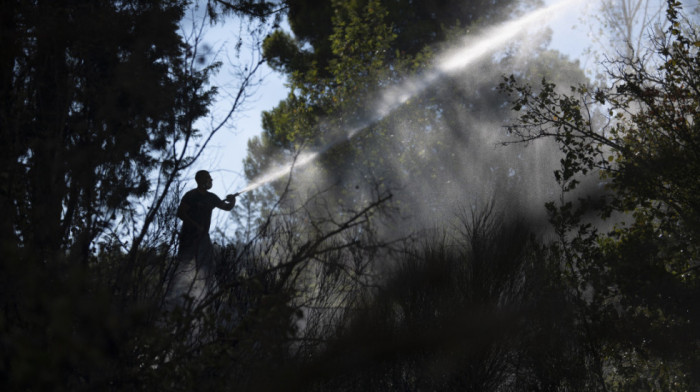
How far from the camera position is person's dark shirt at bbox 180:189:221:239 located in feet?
15.3

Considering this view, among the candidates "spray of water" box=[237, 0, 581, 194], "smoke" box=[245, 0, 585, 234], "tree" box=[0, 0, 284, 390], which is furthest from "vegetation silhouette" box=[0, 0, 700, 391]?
"spray of water" box=[237, 0, 581, 194]

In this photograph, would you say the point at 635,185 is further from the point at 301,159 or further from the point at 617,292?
the point at 301,159

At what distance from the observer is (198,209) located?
4.89m

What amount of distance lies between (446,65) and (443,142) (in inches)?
76.3

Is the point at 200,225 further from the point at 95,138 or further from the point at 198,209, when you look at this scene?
the point at 95,138


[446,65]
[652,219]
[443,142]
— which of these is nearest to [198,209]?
[652,219]

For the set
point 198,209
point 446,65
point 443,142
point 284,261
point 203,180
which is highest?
Answer: point 446,65

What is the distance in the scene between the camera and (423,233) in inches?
Answer: 250

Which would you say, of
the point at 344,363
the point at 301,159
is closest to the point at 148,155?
the point at 344,363

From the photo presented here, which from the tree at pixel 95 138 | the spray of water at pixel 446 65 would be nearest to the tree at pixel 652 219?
the tree at pixel 95 138

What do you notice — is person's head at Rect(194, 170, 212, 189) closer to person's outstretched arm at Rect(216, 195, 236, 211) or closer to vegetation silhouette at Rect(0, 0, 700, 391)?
vegetation silhouette at Rect(0, 0, 700, 391)

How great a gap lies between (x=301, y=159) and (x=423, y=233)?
8199mm

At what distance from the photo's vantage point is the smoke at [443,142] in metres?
12.8

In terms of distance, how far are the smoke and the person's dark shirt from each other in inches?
245
